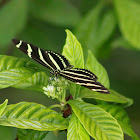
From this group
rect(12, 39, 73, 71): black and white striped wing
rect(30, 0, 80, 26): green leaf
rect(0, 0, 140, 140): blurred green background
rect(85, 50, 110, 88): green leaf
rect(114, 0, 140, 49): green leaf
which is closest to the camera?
rect(12, 39, 73, 71): black and white striped wing

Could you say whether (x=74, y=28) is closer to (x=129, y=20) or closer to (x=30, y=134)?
(x=129, y=20)

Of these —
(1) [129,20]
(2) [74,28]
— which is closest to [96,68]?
(1) [129,20]

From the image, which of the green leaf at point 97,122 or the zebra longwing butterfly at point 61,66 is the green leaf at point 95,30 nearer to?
the zebra longwing butterfly at point 61,66

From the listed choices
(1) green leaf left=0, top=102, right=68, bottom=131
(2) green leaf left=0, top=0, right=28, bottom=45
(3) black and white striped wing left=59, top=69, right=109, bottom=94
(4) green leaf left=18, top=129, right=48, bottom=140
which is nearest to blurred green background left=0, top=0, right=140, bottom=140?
(2) green leaf left=0, top=0, right=28, bottom=45

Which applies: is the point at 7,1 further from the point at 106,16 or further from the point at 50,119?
the point at 50,119

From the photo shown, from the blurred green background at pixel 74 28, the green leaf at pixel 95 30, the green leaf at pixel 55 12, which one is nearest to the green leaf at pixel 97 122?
the blurred green background at pixel 74 28

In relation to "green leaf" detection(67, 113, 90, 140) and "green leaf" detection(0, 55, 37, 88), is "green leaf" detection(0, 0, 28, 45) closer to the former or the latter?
"green leaf" detection(0, 55, 37, 88)
